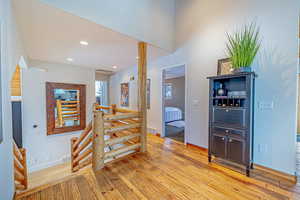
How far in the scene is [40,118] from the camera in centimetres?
388

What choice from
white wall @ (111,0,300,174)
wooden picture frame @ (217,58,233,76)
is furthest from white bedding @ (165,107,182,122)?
wooden picture frame @ (217,58,233,76)

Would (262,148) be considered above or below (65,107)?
below

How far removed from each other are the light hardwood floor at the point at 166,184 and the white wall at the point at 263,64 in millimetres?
604

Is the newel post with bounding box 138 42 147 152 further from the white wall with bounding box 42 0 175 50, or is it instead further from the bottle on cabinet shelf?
the bottle on cabinet shelf

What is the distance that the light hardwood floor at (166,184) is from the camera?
1.66 meters

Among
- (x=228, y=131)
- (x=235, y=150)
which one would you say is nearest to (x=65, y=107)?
(x=228, y=131)

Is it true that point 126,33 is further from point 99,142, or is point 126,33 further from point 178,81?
point 178,81

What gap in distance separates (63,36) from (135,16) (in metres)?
1.55

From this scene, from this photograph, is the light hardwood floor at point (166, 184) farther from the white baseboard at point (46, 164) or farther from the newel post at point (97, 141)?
the white baseboard at point (46, 164)

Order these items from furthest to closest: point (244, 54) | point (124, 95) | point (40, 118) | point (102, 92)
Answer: point (102, 92), point (124, 95), point (40, 118), point (244, 54)

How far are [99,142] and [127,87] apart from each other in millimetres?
3599

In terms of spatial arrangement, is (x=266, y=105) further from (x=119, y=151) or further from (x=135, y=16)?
(x=135, y=16)

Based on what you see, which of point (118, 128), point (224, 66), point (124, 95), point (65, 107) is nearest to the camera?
point (118, 128)

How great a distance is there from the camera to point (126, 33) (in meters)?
2.55
